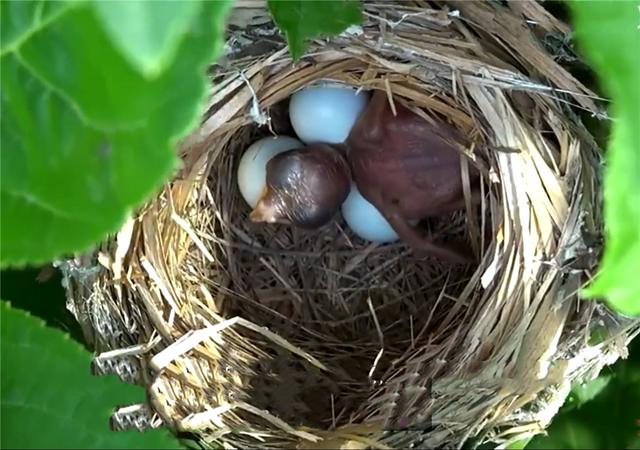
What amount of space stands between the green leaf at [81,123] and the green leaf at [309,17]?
274 mm

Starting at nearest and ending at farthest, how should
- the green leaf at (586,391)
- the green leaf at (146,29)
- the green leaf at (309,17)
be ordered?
the green leaf at (146,29), the green leaf at (309,17), the green leaf at (586,391)

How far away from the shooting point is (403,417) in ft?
3.45

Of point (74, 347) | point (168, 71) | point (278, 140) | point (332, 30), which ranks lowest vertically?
point (278, 140)

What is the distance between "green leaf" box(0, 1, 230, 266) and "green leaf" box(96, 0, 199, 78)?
21 millimetres

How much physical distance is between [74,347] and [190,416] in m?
0.42

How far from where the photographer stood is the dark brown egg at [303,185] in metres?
1.09

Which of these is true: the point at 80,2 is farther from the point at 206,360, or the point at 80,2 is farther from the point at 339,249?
the point at 339,249

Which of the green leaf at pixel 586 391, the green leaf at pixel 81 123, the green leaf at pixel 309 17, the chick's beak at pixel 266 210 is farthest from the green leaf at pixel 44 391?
the green leaf at pixel 586 391

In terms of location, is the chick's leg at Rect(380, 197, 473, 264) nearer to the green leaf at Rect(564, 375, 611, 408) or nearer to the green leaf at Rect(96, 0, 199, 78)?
the green leaf at Rect(564, 375, 611, 408)

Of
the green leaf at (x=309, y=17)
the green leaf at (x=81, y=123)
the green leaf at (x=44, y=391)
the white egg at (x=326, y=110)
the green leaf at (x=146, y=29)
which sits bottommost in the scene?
the white egg at (x=326, y=110)

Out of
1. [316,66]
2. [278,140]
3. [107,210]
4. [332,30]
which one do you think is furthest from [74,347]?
[278,140]

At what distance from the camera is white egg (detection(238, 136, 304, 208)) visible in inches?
45.1

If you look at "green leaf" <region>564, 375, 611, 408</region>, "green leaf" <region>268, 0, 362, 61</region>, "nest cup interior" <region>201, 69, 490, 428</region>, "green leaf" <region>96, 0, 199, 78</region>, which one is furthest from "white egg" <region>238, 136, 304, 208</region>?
"green leaf" <region>96, 0, 199, 78</region>

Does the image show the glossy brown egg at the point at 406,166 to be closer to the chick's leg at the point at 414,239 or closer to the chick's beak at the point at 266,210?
the chick's leg at the point at 414,239
